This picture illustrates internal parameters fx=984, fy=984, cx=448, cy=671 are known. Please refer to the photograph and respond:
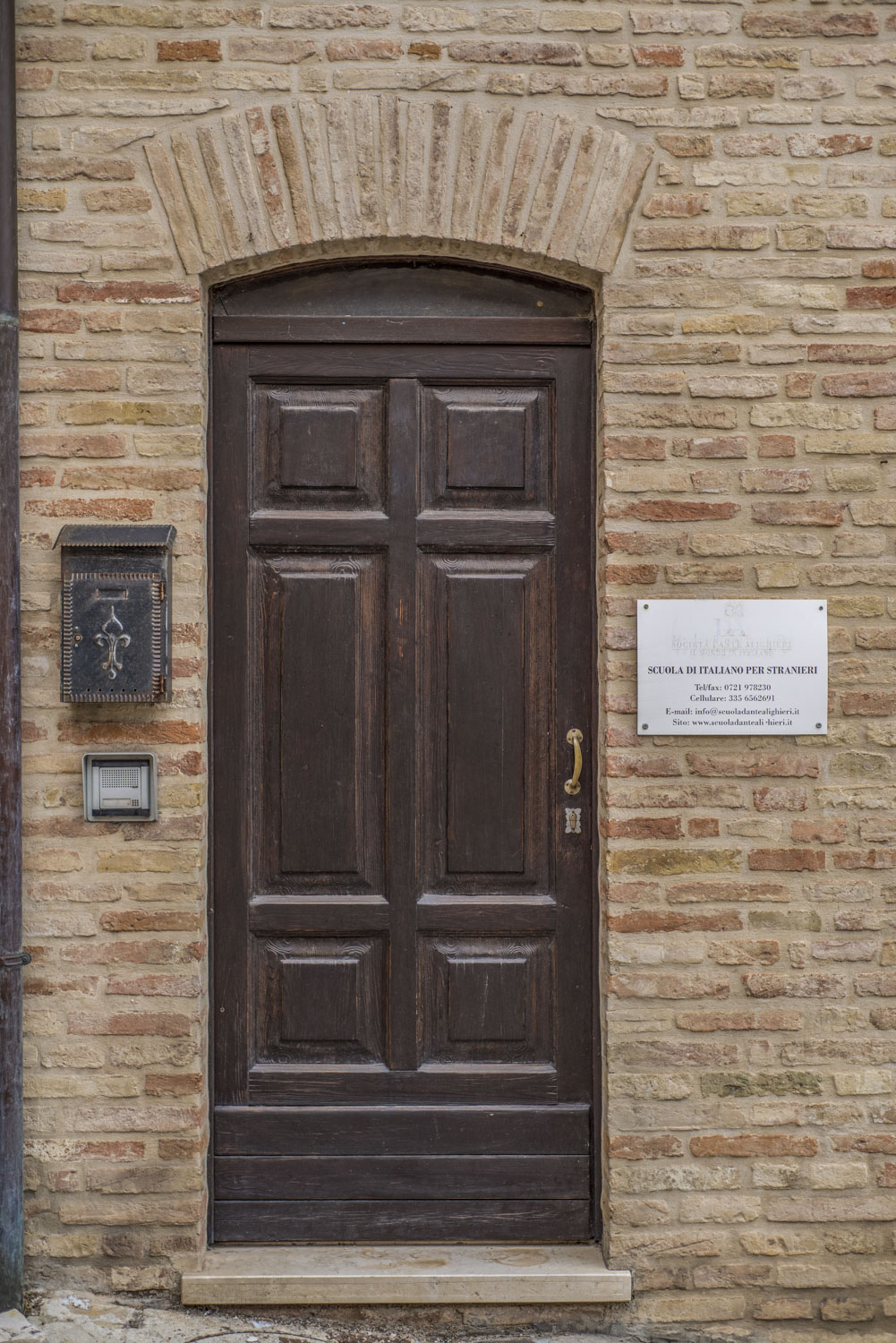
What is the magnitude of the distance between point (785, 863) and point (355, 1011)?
54.4 inches

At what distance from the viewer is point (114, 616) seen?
283cm

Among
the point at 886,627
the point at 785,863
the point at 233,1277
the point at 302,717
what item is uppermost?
the point at 886,627

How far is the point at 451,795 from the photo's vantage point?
3061 mm

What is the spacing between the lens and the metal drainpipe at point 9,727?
2.82 meters

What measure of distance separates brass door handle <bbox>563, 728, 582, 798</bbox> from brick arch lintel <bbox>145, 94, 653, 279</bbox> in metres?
1.45

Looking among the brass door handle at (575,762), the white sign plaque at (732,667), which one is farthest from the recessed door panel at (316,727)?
the white sign plaque at (732,667)

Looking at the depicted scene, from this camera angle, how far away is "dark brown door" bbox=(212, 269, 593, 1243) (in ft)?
9.92

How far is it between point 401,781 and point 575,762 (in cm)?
54

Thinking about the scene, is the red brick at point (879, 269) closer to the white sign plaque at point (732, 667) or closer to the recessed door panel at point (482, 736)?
the white sign plaque at point (732, 667)

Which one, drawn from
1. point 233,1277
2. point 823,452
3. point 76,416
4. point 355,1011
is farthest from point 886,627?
point 233,1277

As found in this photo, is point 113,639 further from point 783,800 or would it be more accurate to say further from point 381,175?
point 783,800

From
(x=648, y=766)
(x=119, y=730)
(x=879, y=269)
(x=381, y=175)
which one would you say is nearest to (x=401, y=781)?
(x=648, y=766)

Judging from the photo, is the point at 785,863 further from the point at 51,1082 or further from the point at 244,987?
the point at 51,1082

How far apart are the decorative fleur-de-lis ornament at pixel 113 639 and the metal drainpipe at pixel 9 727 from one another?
273mm
